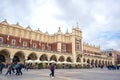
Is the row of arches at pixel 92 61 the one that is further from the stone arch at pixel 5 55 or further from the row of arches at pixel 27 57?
the stone arch at pixel 5 55

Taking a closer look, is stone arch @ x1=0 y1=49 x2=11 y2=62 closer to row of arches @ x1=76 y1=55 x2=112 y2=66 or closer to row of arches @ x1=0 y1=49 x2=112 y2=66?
row of arches @ x1=0 y1=49 x2=112 y2=66

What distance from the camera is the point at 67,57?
159 ft

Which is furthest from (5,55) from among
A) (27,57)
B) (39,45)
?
(39,45)

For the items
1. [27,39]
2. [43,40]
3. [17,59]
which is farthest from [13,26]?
[43,40]

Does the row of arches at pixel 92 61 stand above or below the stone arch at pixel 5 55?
below

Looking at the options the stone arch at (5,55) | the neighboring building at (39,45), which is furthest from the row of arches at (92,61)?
the stone arch at (5,55)

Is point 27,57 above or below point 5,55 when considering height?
below

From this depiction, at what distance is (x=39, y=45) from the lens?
157 feet

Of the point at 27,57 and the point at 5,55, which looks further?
the point at 27,57

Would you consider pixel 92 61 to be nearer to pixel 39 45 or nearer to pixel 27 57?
pixel 39 45

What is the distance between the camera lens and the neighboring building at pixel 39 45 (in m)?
35.9

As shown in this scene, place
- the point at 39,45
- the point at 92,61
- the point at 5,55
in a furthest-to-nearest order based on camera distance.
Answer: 1. the point at 92,61
2. the point at 39,45
3. the point at 5,55

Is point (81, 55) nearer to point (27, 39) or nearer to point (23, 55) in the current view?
point (27, 39)

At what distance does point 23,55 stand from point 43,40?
46.1 feet
